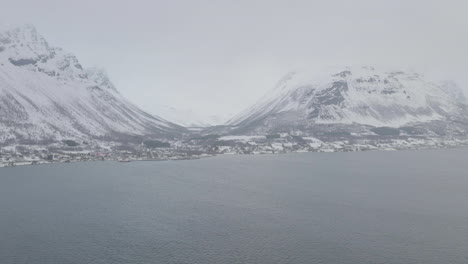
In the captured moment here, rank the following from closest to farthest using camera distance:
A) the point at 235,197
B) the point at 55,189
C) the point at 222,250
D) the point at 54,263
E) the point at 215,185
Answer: the point at 54,263 < the point at 222,250 < the point at 235,197 < the point at 55,189 < the point at 215,185

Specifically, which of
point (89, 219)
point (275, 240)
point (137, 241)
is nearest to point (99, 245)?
point (137, 241)

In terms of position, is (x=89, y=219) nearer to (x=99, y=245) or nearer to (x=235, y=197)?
(x=99, y=245)

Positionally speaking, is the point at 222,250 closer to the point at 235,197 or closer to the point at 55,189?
the point at 235,197

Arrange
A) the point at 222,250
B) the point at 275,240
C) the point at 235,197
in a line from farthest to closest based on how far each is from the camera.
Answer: the point at 235,197
the point at 275,240
the point at 222,250

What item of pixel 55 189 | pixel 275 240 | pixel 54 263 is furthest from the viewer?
pixel 55 189

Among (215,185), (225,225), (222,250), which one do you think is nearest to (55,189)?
(215,185)

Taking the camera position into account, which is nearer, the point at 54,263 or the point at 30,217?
the point at 54,263
